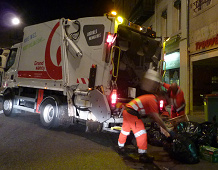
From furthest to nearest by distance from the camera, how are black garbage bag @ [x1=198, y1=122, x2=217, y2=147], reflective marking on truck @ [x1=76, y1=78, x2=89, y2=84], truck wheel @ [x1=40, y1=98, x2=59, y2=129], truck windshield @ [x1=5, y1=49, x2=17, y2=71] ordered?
truck windshield @ [x1=5, y1=49, x2=17, y2=71] < truck wheel @ [x1=40, y1=98, x2=59, y2=129] < reflective marking on truck @ [x1=76, y1=78, x2=89, y2=84] < black garbage bag @ [x1=198, y1=122, x2=217, y2=147]

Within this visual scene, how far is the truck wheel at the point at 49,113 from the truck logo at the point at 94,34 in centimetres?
192

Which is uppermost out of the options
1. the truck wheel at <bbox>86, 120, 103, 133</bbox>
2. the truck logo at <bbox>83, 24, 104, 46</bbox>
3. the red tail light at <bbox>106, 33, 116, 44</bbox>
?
the truck logo at <bbox>83, 24, 104, 46</bbox>

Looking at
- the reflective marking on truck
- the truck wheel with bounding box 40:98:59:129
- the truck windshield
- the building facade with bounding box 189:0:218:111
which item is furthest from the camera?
the building facade with bounding box 189:0:218:111

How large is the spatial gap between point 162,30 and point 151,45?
7274mm

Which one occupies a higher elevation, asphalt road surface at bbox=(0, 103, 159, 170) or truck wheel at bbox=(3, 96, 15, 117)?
truck wheel at bbox=(3, 96, 15, 117)

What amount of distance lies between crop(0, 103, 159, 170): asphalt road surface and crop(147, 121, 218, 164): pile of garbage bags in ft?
1.76

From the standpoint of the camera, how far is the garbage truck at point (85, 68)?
4.38 metres

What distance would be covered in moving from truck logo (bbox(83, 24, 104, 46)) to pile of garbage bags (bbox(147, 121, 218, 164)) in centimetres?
241

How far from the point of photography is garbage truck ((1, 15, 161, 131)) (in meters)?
4.38

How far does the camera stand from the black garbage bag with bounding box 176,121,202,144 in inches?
144

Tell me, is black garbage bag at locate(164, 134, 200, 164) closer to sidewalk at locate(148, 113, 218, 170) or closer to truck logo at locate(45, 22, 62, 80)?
sidewalk at locate(148, 113, 218, 170)

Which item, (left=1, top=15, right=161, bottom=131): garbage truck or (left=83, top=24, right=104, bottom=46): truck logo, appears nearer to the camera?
(left=1, top=15, right=161, bottom=131): garbage truck

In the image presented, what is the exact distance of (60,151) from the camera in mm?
3811

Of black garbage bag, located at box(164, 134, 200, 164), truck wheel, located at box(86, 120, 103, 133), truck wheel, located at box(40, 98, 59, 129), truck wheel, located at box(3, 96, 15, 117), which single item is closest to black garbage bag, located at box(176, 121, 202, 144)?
black garbage bag, located at box(164, 134, 200, 164)
